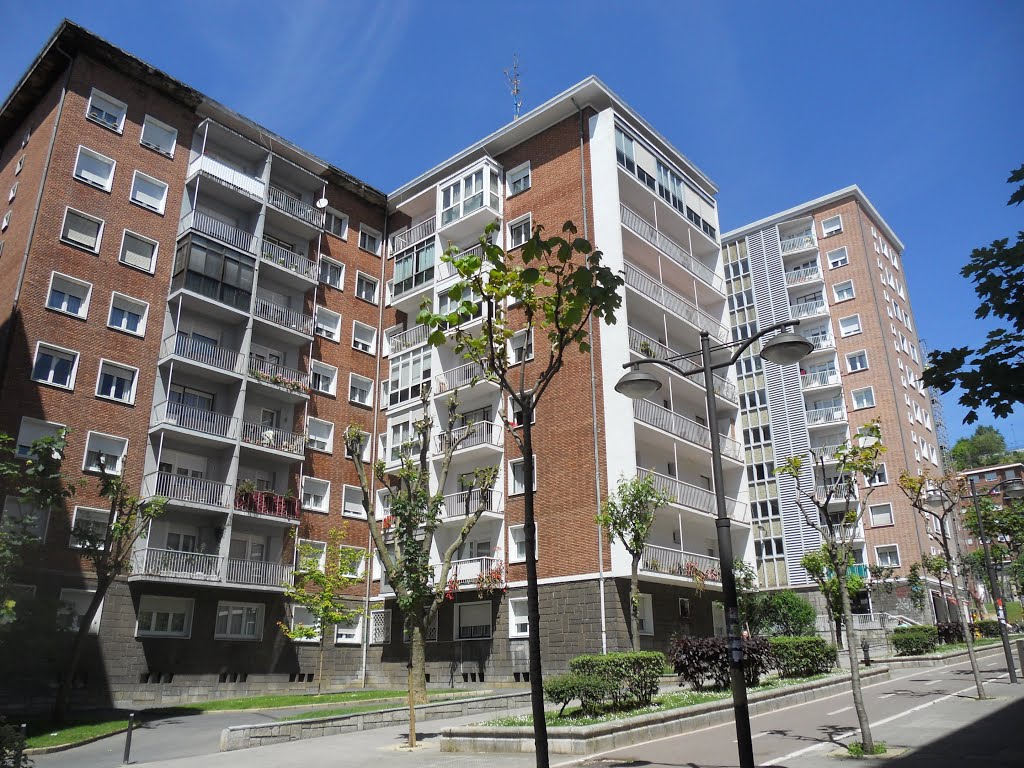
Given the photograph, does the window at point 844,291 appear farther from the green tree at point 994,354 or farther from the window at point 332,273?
the green tree at point 994,354

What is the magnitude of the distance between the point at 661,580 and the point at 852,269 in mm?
32891

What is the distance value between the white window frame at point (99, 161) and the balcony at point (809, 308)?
4084 centimetres

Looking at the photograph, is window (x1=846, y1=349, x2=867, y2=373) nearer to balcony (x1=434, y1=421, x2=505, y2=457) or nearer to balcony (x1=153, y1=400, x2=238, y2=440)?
balcony (x1=434, y1=421, x2=505, y2=457)

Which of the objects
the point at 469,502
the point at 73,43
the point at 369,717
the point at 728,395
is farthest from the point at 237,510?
the point at 728,395

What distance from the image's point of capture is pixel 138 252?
29.4 meters

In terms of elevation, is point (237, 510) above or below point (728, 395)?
below

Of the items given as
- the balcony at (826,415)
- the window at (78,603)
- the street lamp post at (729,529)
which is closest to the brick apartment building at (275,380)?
the window at (78,603)

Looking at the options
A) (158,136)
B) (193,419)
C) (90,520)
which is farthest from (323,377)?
(90,520)

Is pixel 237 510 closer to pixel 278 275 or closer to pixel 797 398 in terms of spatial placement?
pixel 278 275

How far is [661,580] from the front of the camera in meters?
27.2

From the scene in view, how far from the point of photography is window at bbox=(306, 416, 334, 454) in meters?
33.8

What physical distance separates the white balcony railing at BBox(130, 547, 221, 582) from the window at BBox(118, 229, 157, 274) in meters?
10.9

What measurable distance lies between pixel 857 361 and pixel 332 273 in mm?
33768

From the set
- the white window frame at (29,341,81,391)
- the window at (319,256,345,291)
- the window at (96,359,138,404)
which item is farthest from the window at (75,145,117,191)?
the window at (319,256,345,291)
